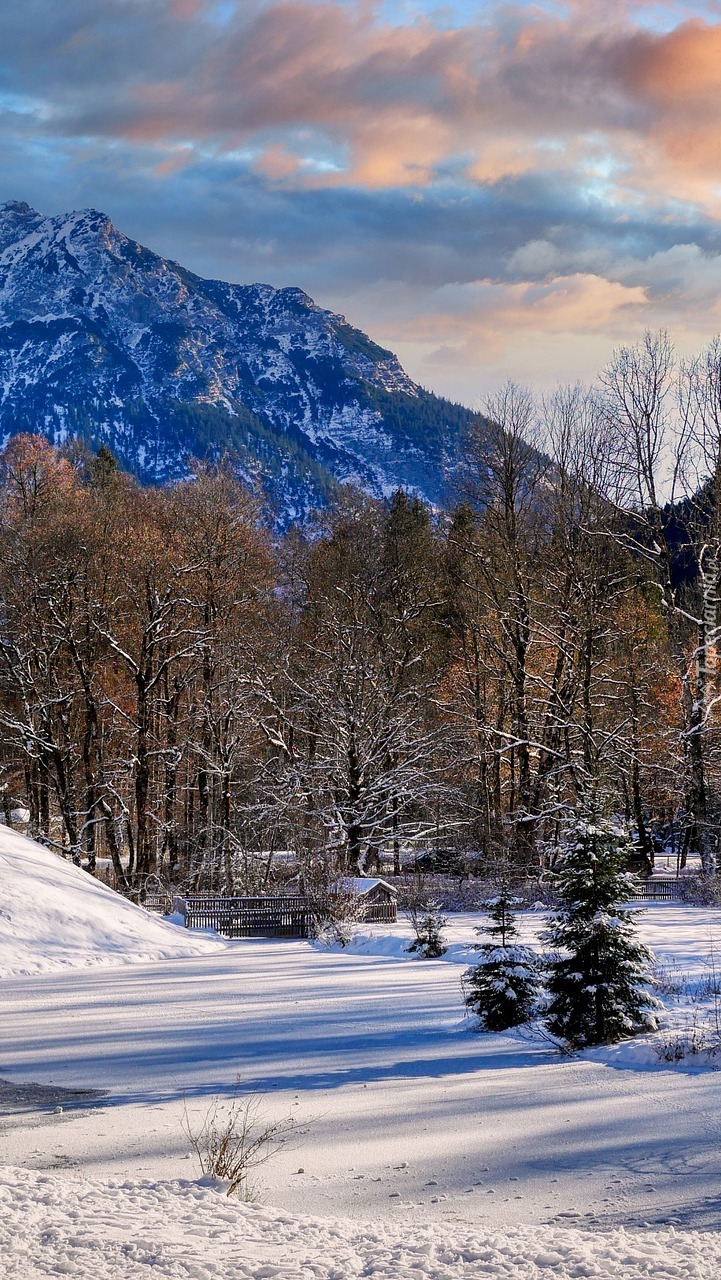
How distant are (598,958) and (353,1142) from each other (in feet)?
14.5

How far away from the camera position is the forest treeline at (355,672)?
3491 cm

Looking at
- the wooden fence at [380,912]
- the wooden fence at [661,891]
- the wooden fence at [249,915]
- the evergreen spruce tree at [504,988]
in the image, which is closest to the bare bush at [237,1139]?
the evergreen spruce tree at [504,988]

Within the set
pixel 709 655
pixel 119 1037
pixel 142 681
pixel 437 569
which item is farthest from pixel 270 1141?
pixel 437 569

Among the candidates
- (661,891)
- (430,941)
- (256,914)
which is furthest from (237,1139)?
(661,891)

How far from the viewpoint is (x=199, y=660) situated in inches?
1656

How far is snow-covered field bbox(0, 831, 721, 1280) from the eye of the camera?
568cm

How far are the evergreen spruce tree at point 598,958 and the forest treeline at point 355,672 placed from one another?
19.3 meters

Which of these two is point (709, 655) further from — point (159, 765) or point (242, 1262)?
point (242, 1262)

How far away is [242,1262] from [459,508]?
1734 inches

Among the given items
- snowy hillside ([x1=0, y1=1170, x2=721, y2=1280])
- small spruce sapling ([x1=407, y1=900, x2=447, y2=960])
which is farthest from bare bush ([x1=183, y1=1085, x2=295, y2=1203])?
small spruce sapling ([x1=407, y1=900, x2=447, y2=960])

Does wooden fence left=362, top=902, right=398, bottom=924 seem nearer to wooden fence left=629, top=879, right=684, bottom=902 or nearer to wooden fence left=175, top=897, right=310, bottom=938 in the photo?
wooden fence left=175, top=897, right=310, bottom=938

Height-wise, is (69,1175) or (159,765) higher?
(159,765)

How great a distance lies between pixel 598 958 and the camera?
1181cm

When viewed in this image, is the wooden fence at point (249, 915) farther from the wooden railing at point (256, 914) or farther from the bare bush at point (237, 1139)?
the bare bush at point (237, 1139)
